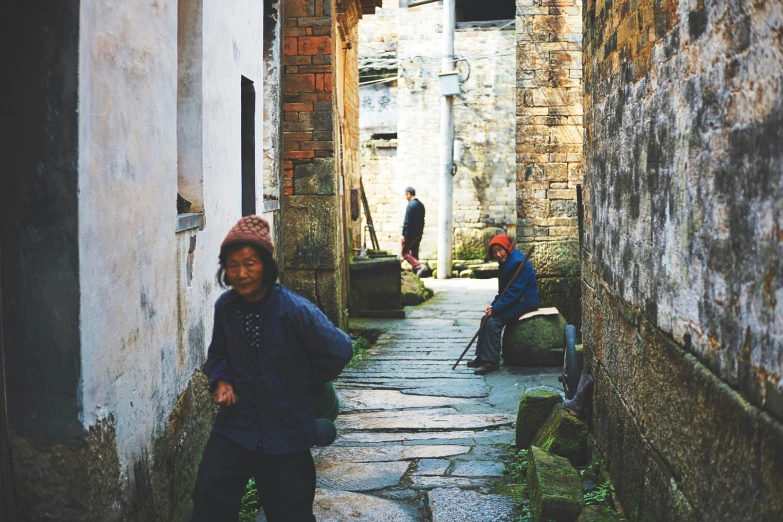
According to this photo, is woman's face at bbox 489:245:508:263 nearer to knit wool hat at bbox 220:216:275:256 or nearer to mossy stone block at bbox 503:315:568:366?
mossy stone block at bbox 503:315:568:366

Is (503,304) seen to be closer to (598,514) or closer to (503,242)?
(503,242)

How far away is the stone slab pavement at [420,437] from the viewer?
4480 millimetres

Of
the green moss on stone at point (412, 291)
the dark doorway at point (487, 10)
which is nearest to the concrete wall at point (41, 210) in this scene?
the green moss on stone at point (412, 291)

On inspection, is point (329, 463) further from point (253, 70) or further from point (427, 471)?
point (253, 70)

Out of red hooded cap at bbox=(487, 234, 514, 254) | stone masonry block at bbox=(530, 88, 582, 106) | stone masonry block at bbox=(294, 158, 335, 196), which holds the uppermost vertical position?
stone masonry block at bbox=(530, 88, 582, 106)

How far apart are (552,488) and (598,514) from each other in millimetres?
290

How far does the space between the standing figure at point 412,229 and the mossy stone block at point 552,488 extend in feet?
40.6

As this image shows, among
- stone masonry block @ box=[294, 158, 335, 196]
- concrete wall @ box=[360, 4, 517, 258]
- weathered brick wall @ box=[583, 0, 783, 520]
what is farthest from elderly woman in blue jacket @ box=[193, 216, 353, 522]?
concrete wall @ box=[360, 4, 517, 258]

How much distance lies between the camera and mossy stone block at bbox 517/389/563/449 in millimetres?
5418

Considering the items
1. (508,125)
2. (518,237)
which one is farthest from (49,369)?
(508,125)

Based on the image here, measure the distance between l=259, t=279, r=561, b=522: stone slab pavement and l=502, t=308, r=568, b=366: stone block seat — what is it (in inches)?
4.8

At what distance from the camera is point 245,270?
2885mm

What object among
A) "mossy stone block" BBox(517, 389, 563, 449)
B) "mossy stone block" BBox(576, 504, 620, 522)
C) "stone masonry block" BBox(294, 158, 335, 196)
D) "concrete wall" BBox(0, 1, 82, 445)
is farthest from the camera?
"stone masonry block" BBox(294, 158, 335, 196)

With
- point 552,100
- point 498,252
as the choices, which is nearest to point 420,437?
point 498,252
